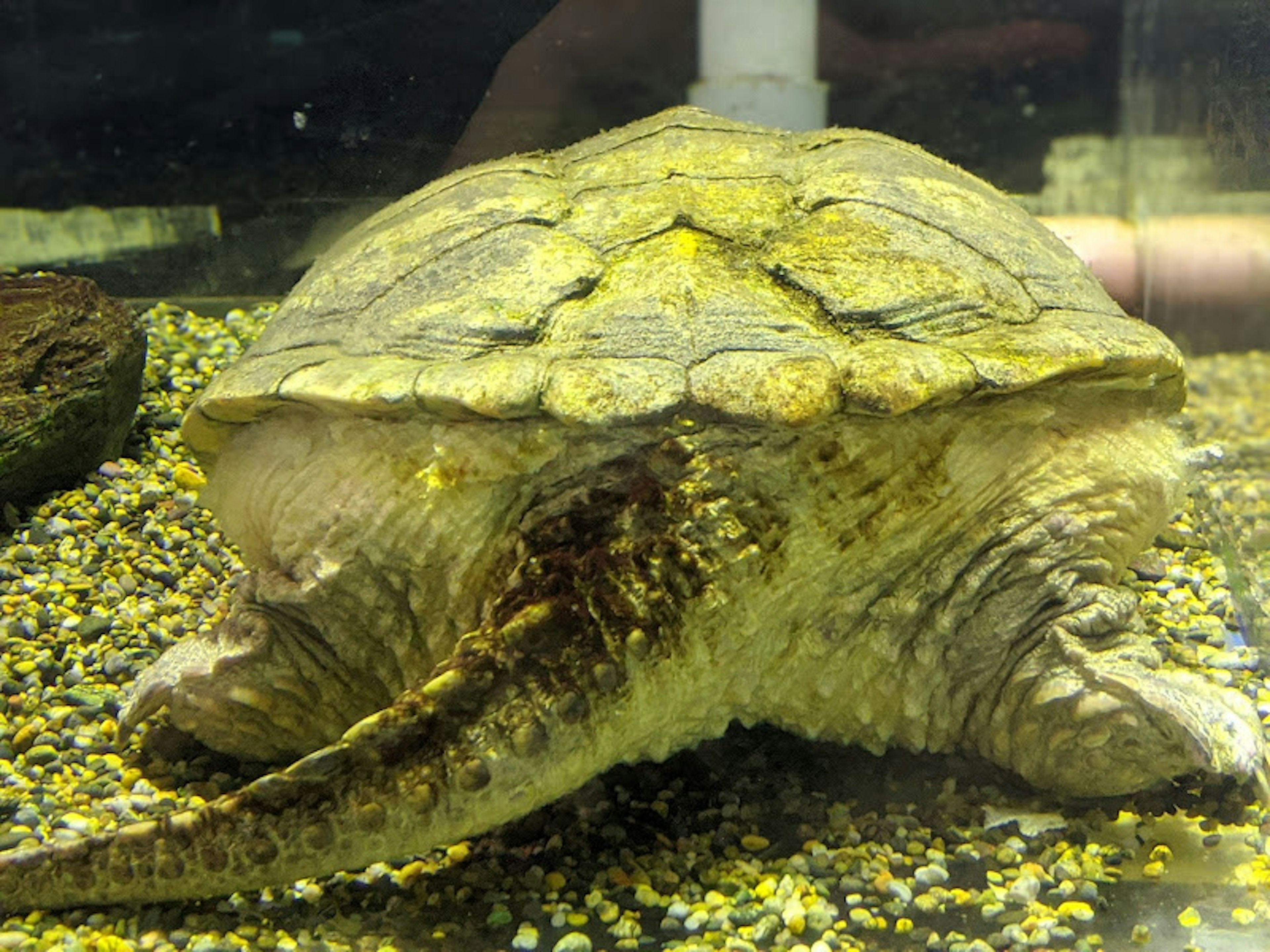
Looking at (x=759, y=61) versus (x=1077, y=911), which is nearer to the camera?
(x=1077, y=911)

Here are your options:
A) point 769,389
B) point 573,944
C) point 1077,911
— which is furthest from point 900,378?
point 573,944

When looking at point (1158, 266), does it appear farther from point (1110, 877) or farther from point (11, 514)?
point (11, 514)

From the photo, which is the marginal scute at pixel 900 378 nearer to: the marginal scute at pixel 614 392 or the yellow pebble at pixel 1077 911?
the marginal scute at pixel 614 392

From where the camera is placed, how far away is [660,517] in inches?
65.1

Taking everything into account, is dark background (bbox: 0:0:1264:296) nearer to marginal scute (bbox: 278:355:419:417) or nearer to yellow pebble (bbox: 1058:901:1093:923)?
marginal scute (bbox: 278:355:419:417)

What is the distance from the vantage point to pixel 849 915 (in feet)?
5.18

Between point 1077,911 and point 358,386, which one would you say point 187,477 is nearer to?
point 358,386

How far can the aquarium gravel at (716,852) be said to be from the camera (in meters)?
1.52

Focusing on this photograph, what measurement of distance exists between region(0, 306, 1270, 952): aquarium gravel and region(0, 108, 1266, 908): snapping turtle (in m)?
0.08

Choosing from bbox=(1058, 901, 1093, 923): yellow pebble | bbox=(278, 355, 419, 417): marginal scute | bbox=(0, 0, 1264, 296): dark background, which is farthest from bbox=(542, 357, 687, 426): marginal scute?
bbox=(0, 0, 1264, 296): dark background

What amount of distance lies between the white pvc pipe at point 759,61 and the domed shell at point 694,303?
1.38m

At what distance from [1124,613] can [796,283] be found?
2.56 feet

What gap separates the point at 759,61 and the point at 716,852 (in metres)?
2.82

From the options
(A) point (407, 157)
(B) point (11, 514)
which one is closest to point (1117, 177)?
(A) point (407, 157)
